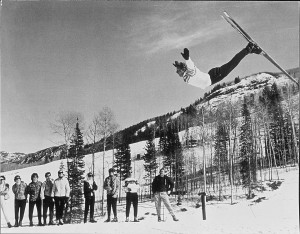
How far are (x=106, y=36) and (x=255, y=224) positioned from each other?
340cm

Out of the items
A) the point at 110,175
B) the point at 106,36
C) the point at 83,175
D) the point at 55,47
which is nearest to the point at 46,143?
the point at 83,175

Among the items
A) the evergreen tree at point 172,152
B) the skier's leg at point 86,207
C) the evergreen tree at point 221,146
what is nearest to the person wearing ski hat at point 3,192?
the skier's leg at point 86,207

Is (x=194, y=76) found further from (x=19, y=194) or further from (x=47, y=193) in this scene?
(x=19, y=194)

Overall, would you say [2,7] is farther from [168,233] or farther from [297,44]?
[297,44]

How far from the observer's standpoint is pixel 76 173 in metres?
4.73

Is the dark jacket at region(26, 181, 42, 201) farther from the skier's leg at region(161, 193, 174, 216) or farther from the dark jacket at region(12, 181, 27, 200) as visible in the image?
the skier's leg at region(161, 193, 174, 216)

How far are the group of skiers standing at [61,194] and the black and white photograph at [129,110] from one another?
1 cm

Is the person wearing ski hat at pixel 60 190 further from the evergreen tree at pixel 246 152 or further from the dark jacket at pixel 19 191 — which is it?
the evergreen tree at pixel 246 152

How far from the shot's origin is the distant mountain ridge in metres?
4.62

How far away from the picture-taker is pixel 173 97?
5086 mm

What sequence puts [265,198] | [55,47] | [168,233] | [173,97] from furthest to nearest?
[265,198] < [173,97] < [55,47] < [168,233]

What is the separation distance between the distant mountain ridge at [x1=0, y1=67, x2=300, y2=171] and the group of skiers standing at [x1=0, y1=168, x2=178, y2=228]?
26cm

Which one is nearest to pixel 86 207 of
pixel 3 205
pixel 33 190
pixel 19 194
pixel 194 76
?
pixel 33 190

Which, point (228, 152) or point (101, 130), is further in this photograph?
point (228, 152)
